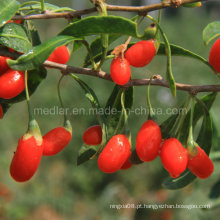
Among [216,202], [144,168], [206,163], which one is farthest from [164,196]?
[206,163]

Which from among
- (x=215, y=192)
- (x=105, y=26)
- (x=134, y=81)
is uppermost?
(x=105, y=26)

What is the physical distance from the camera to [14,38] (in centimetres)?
89

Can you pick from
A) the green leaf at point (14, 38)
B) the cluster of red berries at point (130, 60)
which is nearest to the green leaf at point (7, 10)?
the green leaf at point (14, 38)

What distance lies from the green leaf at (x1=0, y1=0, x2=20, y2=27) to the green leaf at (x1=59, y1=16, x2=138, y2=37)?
161 mm

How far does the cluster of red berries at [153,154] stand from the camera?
953mm

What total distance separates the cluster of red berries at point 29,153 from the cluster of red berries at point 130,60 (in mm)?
276

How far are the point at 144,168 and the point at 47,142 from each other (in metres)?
4.93

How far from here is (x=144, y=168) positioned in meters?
5.78

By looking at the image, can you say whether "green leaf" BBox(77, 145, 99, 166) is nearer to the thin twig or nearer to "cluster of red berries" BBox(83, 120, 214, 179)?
"cluster of red berries" BBox(83, 120, 214, 179)

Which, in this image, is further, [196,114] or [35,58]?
[196,114]

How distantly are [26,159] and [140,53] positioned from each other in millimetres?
430

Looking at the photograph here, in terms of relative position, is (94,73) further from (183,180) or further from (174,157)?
(183,180)

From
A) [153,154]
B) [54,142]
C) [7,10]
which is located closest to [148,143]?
[153,154]

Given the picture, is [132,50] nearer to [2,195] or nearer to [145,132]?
[145,132]
